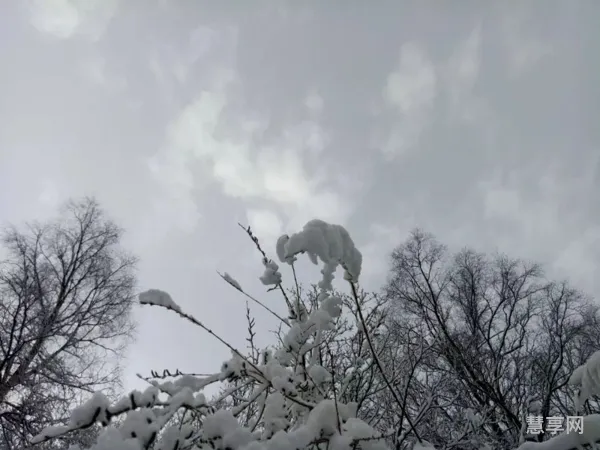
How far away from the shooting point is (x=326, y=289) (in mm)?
1679

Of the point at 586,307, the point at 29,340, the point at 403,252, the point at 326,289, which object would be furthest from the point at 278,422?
the point at 586,307

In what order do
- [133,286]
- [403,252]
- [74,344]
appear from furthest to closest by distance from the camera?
[403,252] < [133,286] < [74,344]

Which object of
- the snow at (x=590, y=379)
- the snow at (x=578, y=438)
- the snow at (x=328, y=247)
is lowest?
the snow at (x=578, y=438)

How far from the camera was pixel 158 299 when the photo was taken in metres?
1.42

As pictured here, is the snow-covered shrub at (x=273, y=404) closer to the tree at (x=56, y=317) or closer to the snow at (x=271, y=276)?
the snow at (x=271, y=276)

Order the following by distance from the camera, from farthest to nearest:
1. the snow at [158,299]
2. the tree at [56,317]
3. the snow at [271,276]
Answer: the tree at [56,317], the snow at [271,276], the snow at [158,299]

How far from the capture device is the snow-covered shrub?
1077 millimetres

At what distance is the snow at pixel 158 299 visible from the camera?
1.41 metres

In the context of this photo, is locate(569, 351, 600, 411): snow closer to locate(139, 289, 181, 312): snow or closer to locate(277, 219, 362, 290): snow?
locate(277, 219, 362, 290): snow

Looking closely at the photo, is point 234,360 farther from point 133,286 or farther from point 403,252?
point 403,252

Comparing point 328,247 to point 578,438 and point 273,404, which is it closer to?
point 273,404

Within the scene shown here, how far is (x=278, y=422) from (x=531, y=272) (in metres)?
9.70

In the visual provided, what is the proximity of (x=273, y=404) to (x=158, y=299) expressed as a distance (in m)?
0.69

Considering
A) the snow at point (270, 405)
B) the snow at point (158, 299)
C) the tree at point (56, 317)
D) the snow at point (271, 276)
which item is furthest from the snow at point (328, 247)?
the tree at point (56, 317)
